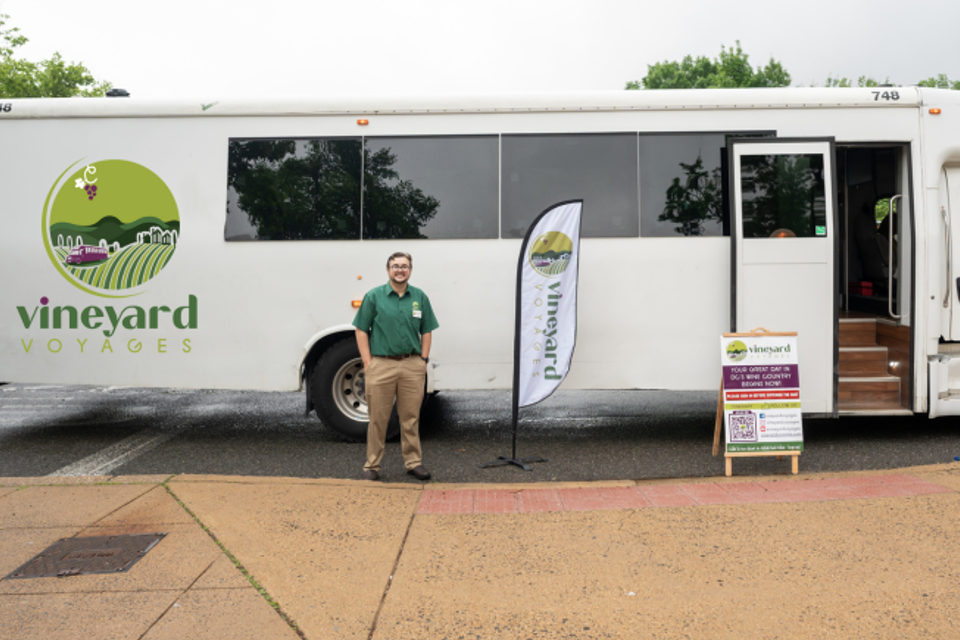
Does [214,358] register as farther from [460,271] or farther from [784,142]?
[784,142]

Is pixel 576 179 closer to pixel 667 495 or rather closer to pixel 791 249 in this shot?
pixel 791 249

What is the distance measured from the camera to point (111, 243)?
22.2ft

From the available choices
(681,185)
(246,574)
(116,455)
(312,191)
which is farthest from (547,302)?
(116,455)

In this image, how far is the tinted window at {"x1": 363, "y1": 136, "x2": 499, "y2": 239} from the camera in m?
6.73

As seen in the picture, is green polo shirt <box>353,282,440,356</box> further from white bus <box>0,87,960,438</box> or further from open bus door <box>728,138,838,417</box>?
open bus door <box>728,138,838,417</box>

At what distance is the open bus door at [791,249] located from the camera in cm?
645

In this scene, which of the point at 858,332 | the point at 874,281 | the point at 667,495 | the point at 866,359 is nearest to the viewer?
the point at 667,495

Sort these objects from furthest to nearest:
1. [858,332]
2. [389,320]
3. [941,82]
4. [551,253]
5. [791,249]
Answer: [941,82], [858,332], [791,249], [551,253], [389,320]

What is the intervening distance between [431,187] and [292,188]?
1345mm

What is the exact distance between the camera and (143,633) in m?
3.27

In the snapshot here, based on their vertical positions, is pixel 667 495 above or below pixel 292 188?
below

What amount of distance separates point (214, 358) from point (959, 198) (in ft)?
23.8

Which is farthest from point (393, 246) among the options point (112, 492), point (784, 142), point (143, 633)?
point (143, 633)

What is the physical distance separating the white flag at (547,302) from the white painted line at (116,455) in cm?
373
